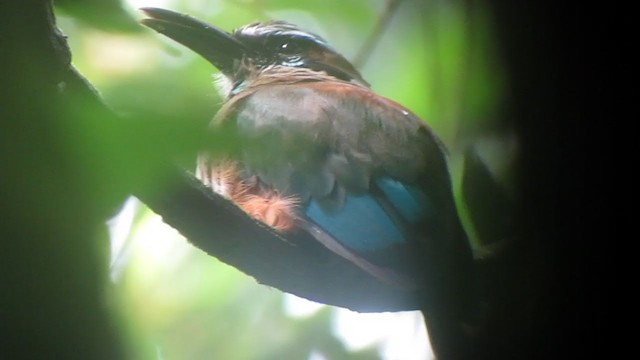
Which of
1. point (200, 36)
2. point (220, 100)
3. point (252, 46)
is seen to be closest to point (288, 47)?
point (252, 46)

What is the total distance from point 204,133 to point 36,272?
0.11 metres

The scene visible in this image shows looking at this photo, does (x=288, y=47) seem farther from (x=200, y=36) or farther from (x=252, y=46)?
(x=200, y=36)

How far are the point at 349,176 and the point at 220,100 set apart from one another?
0.18m

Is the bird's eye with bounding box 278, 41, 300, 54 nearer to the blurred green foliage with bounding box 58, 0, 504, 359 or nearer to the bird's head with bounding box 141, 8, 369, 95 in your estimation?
the bird's head with bounding box 141, 8, 369, 95

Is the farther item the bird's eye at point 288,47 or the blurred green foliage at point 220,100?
the bird's eye at point 288,47

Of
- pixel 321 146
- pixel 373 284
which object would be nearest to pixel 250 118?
pixel 321 146

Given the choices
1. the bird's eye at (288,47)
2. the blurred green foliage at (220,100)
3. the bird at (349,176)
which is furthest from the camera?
the bird's eye at (288,47)

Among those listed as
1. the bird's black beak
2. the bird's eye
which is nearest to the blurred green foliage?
the bird's black beak

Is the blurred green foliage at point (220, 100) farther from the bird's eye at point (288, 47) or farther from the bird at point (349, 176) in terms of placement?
the bird's eye at point (288, 47)

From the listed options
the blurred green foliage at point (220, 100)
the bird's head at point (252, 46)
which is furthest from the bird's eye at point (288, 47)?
the blurred green foliage at point (220, 100)

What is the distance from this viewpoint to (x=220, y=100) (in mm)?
771

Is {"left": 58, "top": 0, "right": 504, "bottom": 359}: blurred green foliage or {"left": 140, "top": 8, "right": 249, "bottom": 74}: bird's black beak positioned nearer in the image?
{"left": 58, "top": 0, "right": 504, "bottom": 359}: blurred green foliage

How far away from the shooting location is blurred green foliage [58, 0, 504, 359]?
704 mm

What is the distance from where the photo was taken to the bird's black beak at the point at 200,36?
0.85 m
